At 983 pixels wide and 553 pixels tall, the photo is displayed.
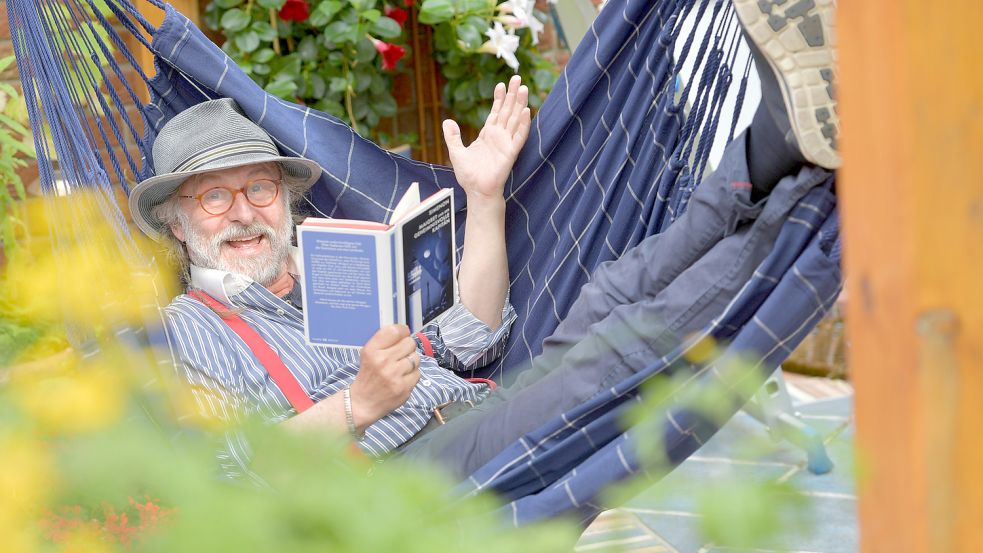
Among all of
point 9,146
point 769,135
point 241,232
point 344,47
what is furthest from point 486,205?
point 344,47

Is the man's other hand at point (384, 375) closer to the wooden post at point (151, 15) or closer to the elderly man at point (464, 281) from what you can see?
the elderly man at point (464, 281)

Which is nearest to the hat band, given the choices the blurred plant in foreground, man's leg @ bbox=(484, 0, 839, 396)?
man's leg @ bbox=(484, 0, 839, 396)

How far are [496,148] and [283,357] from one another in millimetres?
574

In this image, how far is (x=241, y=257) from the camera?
2021 mm

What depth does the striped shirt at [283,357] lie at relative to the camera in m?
1.75

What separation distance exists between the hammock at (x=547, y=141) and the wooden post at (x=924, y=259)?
79 centimetres

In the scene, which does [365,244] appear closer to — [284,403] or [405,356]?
[405,356]

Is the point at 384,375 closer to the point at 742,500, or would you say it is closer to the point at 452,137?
the point at 452,137

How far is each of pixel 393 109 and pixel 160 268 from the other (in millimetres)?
1418

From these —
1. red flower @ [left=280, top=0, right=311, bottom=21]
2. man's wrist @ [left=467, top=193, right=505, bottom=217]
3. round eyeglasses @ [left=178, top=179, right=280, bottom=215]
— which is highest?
red flower @ [left=280, top=0, right=311, bottom=21]

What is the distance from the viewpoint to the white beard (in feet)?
6.59

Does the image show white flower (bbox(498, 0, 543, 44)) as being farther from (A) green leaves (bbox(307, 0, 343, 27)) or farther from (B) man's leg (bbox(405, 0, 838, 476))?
(B) man's leg (bbox(405, 0, 838, 476))

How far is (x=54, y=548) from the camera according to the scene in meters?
0.60

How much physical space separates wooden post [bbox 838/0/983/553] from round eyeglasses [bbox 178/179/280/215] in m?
1.54
